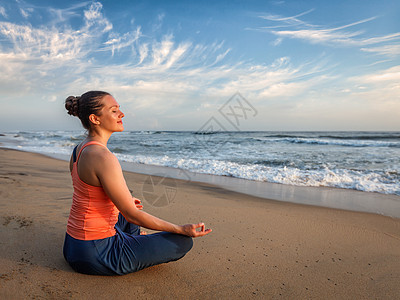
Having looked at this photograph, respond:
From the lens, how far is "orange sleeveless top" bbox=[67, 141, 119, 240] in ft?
5.65

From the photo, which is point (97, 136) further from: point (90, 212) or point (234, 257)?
point (234, 257)

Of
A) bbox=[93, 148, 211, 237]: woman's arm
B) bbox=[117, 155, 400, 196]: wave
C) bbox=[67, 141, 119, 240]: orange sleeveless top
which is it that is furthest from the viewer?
bbox=[117, 155, 400, 196]: wave

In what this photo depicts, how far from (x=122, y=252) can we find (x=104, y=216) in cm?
30

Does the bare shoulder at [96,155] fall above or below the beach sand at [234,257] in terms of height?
above

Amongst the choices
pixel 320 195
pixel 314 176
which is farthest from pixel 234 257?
pixel 314 176

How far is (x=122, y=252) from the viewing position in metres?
1.85

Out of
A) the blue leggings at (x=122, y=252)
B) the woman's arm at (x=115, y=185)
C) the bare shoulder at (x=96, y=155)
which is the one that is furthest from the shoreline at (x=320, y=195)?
the bare shoulder at (x=96, y=155)

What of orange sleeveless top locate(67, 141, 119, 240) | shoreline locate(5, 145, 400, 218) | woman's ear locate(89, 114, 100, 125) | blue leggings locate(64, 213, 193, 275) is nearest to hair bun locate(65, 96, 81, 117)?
woman's ear locate(89, 114, 100, 125)

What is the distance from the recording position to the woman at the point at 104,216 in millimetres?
1642

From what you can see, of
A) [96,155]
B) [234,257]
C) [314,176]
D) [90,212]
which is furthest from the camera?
[314,176]

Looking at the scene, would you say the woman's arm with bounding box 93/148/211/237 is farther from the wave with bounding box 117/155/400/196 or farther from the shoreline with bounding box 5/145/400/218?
the wave with bounding box 117/155/400/196

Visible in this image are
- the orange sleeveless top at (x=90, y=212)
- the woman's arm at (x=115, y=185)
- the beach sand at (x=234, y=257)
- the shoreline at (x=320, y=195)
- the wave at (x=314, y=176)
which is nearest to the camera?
the woman's arm at (x=115, y=185)

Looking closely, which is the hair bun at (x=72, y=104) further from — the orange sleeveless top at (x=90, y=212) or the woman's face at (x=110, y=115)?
the orange sleeveless top at (x=90, y=212)

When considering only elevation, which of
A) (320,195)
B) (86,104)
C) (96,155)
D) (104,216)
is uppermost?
(86,104)
